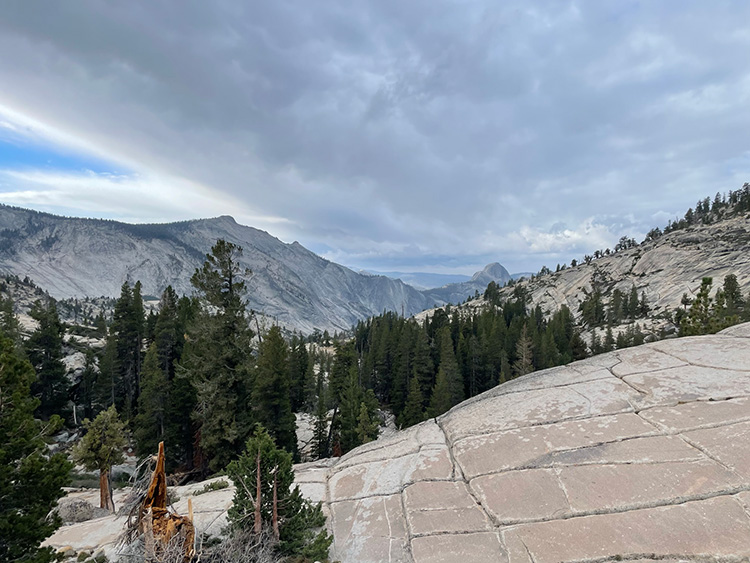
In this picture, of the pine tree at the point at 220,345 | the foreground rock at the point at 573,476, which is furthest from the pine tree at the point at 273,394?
the foreground rock at the point at 573,476

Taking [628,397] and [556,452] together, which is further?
[628,397]

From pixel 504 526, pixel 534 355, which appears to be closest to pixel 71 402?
pixel 504 526

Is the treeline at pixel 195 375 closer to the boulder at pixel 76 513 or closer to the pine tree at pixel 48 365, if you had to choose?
the pine tree at pixel 48 365

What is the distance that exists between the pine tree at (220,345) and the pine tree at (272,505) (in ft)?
38.2

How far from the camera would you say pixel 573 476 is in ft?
27.3

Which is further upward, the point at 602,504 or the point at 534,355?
the point at 602,504

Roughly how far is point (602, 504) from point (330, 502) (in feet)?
23.0

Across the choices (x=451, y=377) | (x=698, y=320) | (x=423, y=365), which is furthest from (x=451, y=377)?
(x=698, y=320)

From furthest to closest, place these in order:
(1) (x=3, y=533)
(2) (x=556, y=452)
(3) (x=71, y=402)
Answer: (3) (x=71, y=402) < (2) (x=556, y=452) < (1) (x=3, y=533)

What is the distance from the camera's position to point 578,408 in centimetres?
1100

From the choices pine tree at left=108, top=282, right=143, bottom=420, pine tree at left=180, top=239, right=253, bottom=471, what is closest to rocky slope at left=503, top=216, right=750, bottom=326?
pine tree at left=180, top=239, right=253, bottom=471

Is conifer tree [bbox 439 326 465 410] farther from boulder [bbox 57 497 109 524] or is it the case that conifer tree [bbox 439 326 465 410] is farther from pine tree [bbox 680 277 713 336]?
boulder [bbox 57 497 109 524]

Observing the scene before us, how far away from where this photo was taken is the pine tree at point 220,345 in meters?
19.3

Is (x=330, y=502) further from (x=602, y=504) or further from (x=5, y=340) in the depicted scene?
(x=5, y=340)
